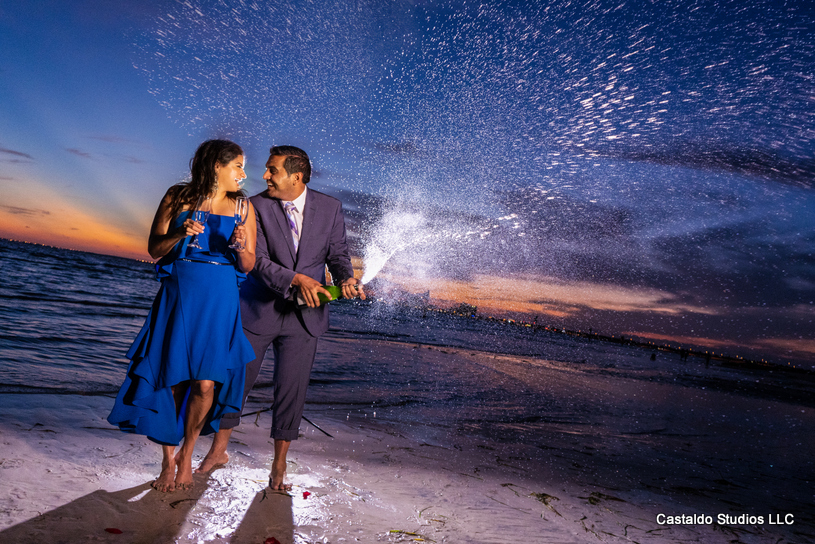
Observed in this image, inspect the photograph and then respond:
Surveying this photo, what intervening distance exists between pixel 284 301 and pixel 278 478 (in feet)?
4.15

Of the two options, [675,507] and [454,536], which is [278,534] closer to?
[454,536]

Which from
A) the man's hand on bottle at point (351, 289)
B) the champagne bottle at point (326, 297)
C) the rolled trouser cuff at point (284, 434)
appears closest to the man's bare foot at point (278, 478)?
the rolled trouser cuff at point (284, 434)

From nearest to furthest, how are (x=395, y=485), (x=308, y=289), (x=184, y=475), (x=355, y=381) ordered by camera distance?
(x=184, y=475), (x=308, y=289), (x=395, y=485), (x=355, y=381)

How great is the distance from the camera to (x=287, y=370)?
3.61m

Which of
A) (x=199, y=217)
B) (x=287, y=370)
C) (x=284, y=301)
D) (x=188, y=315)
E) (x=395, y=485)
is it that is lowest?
(x=395, y=485)

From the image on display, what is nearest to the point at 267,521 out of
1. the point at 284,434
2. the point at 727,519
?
the point at 284,434

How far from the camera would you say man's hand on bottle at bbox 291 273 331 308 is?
3340 mm

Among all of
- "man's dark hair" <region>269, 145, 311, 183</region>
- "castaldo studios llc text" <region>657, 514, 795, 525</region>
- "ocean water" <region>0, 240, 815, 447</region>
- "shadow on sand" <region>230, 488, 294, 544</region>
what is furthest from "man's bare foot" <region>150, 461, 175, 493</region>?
"castaldo studios llc text" <region>657, 514, 795, 525</region>

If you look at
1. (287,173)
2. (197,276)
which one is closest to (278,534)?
(197,276)

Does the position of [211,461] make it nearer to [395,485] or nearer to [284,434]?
[284,434]

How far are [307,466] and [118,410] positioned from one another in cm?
155

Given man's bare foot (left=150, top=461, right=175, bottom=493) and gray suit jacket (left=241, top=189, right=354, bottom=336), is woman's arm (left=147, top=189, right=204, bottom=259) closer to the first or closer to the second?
gray suit jacket (left=241, top=189, right=354, bottom=336)

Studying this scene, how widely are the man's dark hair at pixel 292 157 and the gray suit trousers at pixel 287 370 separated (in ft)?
3.54

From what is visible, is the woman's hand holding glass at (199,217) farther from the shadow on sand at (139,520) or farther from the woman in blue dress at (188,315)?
the shadow on sand at (139,520)
